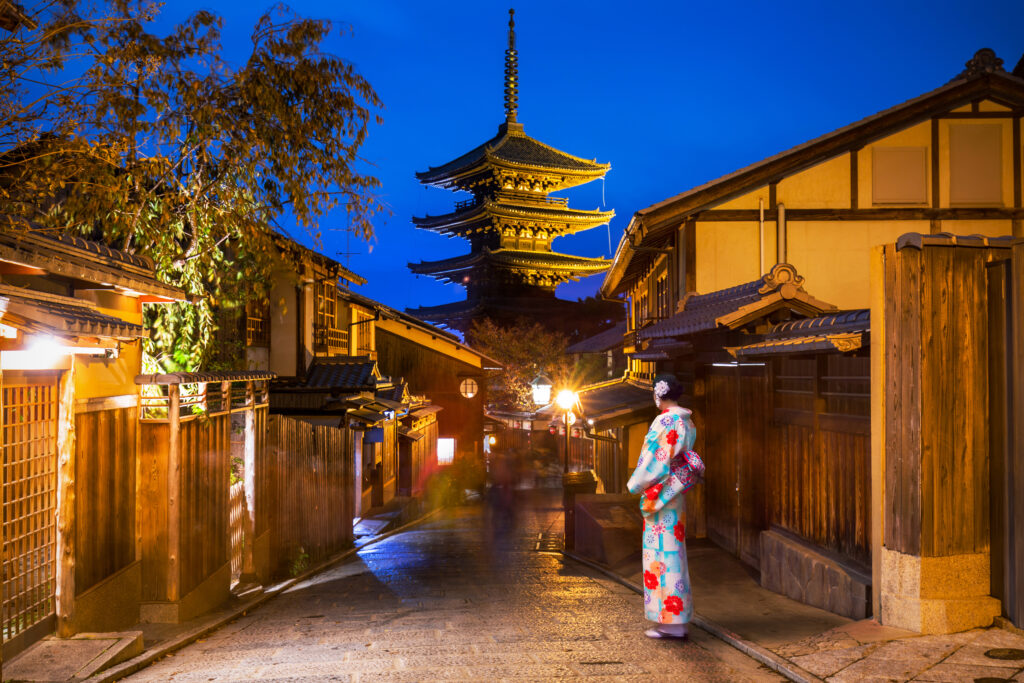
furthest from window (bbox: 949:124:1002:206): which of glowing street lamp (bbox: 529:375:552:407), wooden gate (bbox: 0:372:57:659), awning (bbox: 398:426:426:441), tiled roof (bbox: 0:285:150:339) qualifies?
awning (bbox: 398:426:426:441)

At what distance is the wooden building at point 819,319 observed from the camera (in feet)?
21.1

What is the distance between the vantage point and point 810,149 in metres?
14.4

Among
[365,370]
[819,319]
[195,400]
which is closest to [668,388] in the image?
[819,319]

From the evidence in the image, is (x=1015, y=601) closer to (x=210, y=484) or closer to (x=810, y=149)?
(x=210, y=484)

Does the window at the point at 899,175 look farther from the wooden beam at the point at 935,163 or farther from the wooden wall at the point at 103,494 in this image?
the wooden wall at the point at 103,494

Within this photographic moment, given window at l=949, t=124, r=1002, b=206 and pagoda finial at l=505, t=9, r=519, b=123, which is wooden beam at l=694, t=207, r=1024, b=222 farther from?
pagoda finial at l=505, t=9, r=519, b=123

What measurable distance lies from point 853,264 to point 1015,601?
10477mm

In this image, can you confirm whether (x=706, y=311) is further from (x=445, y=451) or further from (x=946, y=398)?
(x=445, y=451)

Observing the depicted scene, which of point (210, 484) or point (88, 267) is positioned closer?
point (88, 267)

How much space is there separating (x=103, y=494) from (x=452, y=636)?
3.34m

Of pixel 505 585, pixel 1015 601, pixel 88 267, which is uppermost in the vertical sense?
pixel 88 267

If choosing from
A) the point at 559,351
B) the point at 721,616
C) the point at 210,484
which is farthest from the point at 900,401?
the point at 559,351

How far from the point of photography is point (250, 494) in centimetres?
996

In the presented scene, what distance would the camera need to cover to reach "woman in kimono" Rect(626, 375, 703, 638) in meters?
5.97
